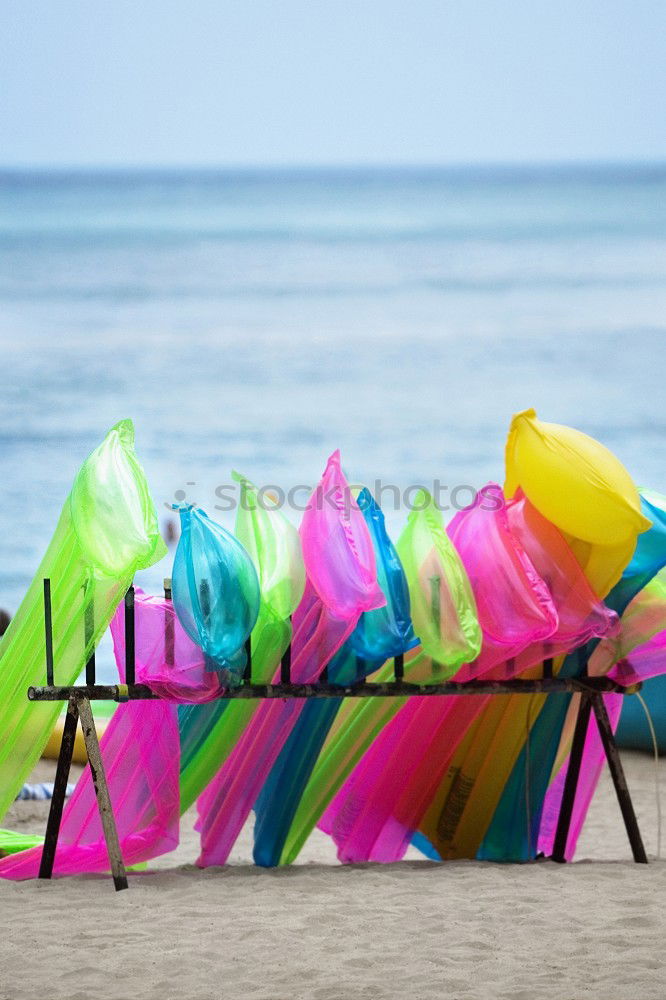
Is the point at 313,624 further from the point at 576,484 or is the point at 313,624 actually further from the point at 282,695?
the point at 576,484

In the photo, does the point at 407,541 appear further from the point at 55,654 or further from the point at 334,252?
the point at 334,252

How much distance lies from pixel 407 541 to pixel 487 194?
16389 millimetres

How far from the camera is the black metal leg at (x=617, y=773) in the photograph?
11.7 feet

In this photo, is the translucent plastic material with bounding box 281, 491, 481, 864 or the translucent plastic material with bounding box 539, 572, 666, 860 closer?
the translucent plastic material with bounding box 281, 491, 481, 864

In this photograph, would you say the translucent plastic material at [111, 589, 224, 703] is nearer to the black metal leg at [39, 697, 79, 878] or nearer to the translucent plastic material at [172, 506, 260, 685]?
the translucent plastic material at [172, 506, 260, 685]

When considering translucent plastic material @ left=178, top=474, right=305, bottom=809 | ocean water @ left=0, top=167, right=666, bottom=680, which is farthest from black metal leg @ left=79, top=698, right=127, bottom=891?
ocean water @ left=0, top=167, right=666, bottom=680

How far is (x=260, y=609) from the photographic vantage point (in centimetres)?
340

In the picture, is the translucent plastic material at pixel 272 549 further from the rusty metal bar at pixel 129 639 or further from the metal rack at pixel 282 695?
the rusty metal bar at pixel 129 639

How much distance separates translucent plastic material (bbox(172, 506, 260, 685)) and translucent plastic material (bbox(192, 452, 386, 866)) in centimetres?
17

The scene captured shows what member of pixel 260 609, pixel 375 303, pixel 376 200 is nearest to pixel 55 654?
pixel 260 609

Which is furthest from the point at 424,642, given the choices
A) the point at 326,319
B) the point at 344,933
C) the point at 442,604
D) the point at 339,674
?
the point at 326,319

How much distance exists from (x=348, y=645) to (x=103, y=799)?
664mm

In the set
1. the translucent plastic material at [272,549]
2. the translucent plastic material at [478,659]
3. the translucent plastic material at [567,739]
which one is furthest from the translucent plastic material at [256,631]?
the translucent plastic material at [567,739]

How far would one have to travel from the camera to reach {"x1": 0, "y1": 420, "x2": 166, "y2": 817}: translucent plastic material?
3.28 m
